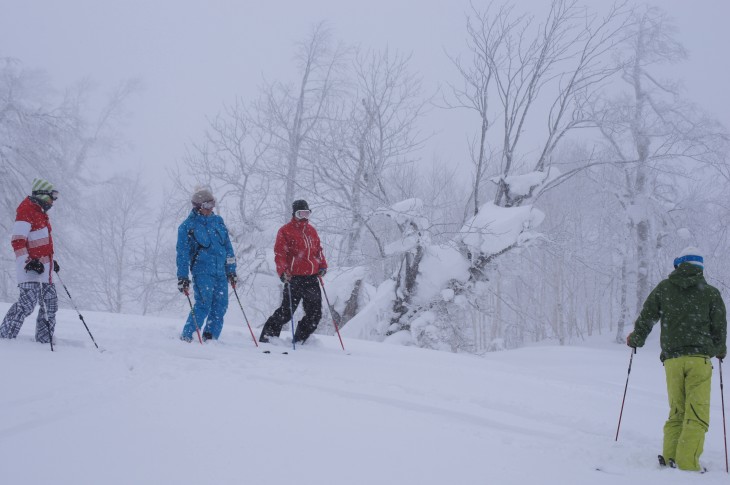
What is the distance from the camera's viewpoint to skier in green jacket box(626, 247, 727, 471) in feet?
10.7

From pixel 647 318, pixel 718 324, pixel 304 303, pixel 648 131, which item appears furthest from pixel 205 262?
pixel 648 131

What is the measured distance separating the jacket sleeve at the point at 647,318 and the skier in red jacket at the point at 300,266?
3.46 m

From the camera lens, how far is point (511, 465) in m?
2.89

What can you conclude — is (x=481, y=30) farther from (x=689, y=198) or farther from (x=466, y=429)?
(x=689, y=198)

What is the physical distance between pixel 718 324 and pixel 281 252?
4.28 m

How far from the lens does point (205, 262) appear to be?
5.71 metres

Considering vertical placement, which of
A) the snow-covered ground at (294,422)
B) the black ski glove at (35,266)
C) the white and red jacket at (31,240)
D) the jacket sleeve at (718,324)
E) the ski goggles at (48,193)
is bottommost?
the snow-covered ground at (294,422)

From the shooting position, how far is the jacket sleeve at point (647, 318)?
144 inches

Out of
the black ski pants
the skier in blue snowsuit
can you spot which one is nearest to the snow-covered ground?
the skier in blue snowsuit

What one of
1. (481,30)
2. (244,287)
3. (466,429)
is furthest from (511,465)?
(244,287)

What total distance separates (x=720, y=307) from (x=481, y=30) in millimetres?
9373

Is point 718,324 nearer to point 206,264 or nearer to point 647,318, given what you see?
point 647,318

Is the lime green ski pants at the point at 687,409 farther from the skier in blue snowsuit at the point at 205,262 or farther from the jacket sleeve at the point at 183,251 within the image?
the jacket sleeve at the point at 183,251

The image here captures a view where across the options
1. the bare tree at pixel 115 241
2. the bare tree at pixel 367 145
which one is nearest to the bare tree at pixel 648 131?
the bare tree at pixel 367 145
